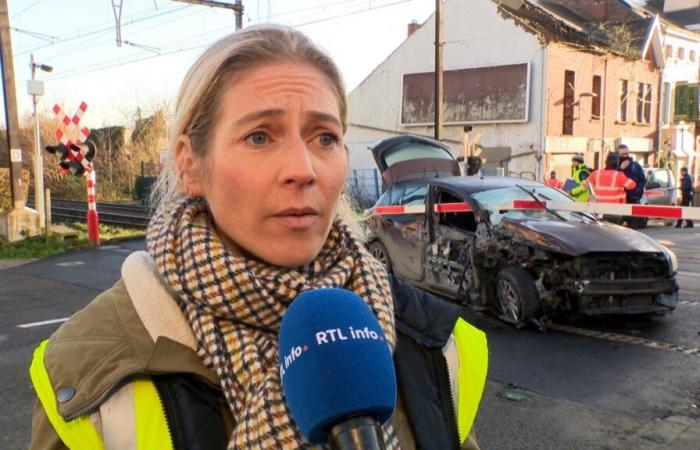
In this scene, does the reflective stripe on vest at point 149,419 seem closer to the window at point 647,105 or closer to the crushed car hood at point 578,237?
the crushed car hood at point 578,237

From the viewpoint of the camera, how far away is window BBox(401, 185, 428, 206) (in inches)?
357

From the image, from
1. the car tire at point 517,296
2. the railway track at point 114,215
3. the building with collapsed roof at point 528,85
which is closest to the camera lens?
the car tire at point 517,296

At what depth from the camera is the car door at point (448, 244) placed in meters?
8.02

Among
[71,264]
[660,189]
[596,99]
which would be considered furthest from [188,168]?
[596,99]

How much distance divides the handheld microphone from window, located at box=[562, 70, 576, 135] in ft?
98.6

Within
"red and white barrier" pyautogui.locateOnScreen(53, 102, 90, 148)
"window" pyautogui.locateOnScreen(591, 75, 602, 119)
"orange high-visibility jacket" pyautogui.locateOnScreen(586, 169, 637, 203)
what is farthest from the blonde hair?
"window" pyautogui.locateOnScreen(591, 75, 602, 119)

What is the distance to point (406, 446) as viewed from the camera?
4.67 feet

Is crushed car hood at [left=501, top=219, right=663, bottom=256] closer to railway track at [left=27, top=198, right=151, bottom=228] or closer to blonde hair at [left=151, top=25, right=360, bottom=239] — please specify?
blonde hair at [left=151, top=25, right=360, bottom=239]

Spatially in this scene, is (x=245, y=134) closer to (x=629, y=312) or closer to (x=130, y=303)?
(x=130, y=303)

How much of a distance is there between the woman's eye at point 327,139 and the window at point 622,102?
Result: 33949mm

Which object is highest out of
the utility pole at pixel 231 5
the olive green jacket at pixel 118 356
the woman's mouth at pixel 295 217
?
the utility pole at pixel 231 5

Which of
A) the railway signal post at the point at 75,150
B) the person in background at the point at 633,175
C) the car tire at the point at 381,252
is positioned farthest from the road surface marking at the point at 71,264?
the person in background at the point at 633,175

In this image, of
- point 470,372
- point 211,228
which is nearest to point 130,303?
point 211,228

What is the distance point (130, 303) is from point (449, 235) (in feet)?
23.4
